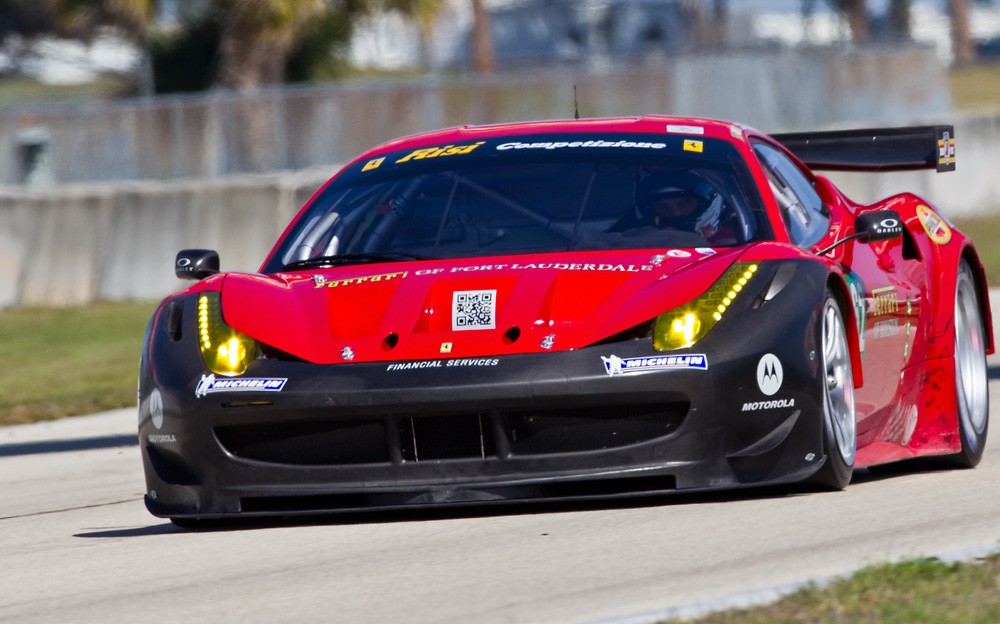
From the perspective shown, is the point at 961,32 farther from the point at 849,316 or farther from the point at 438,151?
the point at 849,316

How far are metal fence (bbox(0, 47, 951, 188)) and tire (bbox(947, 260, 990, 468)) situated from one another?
581 inches

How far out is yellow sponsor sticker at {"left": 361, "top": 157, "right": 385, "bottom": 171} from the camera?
23.0ft

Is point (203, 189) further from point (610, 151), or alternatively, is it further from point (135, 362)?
point (610, 151)

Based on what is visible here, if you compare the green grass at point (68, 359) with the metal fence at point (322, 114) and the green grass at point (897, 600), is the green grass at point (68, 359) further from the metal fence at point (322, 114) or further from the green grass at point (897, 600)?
the green grass at point (897, 600)

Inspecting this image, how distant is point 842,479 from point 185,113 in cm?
1787

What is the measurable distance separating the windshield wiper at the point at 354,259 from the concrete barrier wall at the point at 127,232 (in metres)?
12.1

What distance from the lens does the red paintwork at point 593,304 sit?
5582mm

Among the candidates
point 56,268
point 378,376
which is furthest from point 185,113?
point 378,376

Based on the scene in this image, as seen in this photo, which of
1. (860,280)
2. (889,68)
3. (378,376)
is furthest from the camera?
(889,68)

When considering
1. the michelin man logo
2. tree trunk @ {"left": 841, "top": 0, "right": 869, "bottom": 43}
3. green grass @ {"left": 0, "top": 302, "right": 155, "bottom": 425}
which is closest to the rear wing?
the michelin man logo

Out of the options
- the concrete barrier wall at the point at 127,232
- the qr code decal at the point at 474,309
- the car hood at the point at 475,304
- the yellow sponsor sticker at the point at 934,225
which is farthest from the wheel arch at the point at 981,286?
the concrete barrier wall at the point at 127,232

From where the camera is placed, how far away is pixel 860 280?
644cm

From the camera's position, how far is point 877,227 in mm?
6438

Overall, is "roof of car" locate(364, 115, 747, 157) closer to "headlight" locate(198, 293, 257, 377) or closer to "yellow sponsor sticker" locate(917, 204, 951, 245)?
"yellow sponsor sticker" locate(917, 204, 951, 245)
